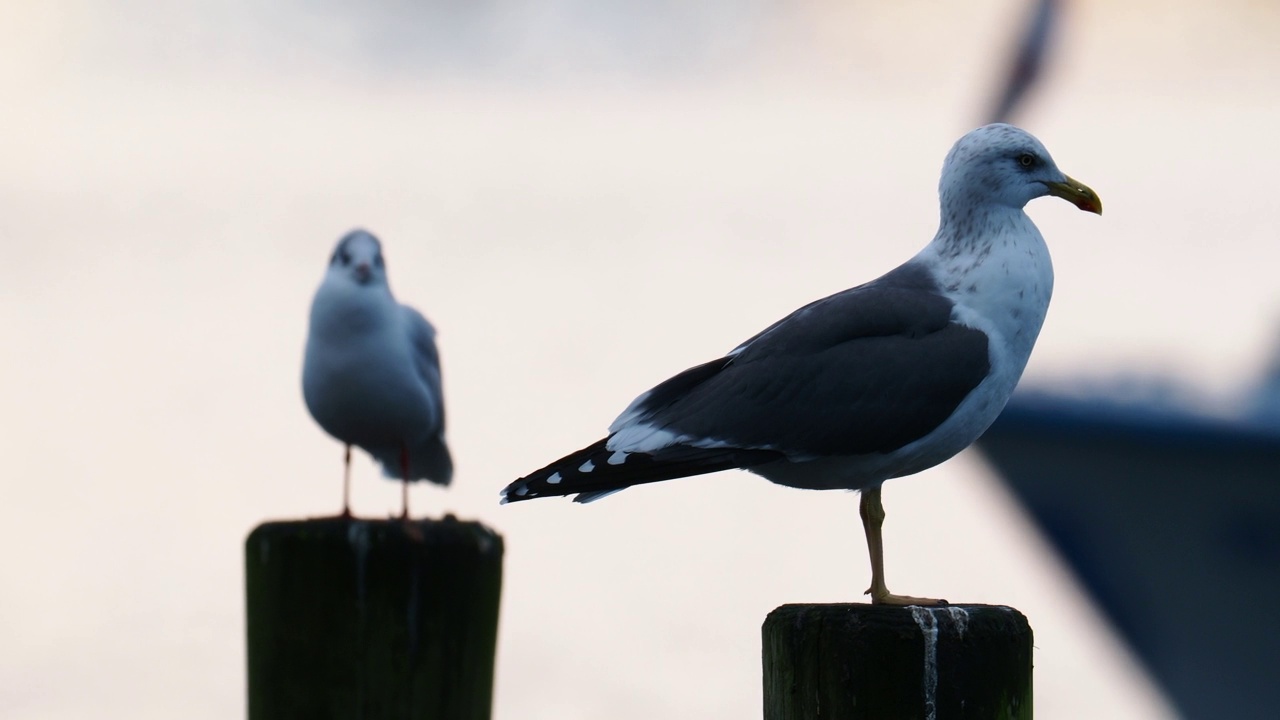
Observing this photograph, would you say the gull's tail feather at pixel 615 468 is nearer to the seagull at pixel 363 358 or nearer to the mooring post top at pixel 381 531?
the mooring post top at pixel 381 531

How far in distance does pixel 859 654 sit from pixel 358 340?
432 cm

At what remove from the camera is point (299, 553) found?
180 inches

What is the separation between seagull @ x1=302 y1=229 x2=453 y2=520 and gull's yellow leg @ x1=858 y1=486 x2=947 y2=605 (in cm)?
267

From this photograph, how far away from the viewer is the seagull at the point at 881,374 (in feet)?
17.1

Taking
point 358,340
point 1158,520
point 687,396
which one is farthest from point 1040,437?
point 687,396

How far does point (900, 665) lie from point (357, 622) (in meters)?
1.47

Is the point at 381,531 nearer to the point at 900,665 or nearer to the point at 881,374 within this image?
the point at 900,665

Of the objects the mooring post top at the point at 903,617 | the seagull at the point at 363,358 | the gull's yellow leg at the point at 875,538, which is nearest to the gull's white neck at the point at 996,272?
the gull's yellow leg at the point at 875,538

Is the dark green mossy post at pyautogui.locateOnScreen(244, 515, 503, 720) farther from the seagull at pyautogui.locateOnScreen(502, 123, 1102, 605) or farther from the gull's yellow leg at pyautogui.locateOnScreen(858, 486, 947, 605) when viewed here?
the gull's yellow leg at pyautogui.locateOnScreen(858, 486, 947, 605)

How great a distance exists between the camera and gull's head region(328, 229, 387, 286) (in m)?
7.83

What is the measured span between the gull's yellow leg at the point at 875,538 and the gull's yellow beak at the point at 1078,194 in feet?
4.06

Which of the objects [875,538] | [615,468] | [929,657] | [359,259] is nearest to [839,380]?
[875,538]

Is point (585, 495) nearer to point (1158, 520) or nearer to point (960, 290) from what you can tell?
point (960, 290)

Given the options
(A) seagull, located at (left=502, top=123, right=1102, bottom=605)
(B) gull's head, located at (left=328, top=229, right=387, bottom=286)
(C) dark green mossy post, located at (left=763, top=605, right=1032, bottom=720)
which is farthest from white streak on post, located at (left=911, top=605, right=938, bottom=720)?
(B) gull's head, located at (left=328, top=229, right=387, bottom=286)
